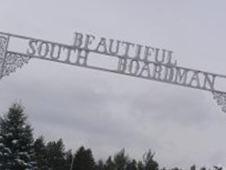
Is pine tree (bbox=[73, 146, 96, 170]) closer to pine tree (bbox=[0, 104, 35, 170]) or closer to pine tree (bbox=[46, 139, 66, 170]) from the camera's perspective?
pine tree (bbox=[46, 139, 66, 170])

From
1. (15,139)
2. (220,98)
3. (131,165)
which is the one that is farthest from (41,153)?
(220,98)

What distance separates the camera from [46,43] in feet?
64.7

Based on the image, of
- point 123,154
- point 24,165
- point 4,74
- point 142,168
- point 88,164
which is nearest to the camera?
point 4,74

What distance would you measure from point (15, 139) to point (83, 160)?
2909 centimetres

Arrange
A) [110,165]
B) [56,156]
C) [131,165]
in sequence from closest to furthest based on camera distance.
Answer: [56,156]
[131,165]
[110,165]

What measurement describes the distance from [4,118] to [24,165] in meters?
1.86

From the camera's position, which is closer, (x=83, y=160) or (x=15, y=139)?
(x=15, y=139)

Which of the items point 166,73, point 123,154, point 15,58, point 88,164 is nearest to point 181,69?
point 166,73

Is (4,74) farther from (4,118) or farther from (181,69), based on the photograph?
(4,118)

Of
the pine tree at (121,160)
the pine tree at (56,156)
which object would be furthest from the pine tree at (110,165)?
the pine tree at (56,156)

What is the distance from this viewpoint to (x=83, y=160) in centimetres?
6116

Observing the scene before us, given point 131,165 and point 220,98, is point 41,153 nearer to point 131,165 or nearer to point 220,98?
point 131,165

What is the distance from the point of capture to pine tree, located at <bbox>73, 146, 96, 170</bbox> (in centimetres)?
6072

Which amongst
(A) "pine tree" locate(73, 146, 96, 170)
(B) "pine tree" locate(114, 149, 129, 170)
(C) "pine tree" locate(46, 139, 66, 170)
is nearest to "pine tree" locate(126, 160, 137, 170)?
(B) "pine tree" locate(114, 149, 129, 170)
